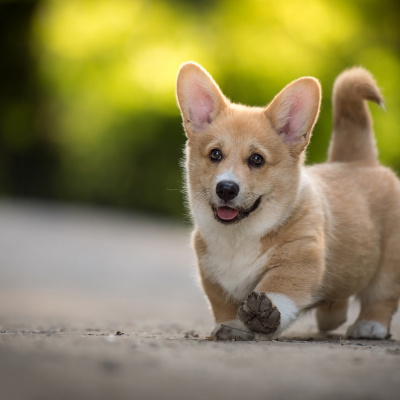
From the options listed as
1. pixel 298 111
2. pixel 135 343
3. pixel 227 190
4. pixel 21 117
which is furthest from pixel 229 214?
pixel 21 117

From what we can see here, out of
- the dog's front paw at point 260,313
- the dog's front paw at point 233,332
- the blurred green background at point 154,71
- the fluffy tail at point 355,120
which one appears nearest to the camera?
the dog's front paw at point 260,313

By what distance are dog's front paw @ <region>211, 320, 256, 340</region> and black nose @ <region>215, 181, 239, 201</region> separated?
646 millimetres

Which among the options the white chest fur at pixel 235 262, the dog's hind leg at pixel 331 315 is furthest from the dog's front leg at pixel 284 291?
the dog's hind leg at pixel 331 315

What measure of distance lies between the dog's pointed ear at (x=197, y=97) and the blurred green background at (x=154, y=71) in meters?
10.3

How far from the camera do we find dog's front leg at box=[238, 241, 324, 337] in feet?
13.3

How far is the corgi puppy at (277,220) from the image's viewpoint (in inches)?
169

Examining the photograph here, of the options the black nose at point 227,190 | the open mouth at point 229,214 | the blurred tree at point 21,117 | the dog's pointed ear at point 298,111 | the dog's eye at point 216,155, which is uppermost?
the dog's pointed ear at point 298,111

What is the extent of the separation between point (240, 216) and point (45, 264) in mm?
6161

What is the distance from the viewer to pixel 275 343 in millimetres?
3902

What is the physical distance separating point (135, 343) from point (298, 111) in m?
1.87

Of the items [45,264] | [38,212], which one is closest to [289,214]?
[45,264]

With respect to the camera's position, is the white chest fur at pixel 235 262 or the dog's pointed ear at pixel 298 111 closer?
the white chest fur at pixel 235 262

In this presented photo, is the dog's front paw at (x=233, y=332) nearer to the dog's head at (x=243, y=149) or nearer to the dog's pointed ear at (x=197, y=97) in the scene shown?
the dog's head at (x=243, y=149)

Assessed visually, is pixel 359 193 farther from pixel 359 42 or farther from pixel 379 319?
pixel 359 42
